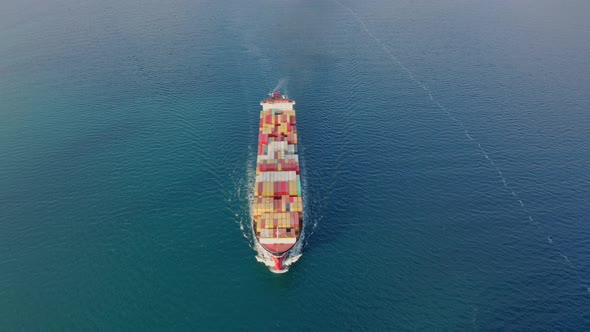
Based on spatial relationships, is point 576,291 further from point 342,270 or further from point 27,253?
point 27,253

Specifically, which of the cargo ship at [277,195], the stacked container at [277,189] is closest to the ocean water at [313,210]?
the cargo ship at [277,195]

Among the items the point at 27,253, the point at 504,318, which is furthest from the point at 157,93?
the point at 504,318

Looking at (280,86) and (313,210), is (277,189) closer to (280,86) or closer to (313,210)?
(313,210)

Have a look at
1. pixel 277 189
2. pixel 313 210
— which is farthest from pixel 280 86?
pixel 277 189

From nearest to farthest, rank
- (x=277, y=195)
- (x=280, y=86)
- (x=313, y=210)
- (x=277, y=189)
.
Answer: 1. (x=277, y=195)
2. (x=277, y=189)
3. (x=313, y=210)
4. (x=280, y=86)

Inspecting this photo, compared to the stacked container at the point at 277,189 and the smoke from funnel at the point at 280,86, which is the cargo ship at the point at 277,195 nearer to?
the stacked container at the point at 277,189

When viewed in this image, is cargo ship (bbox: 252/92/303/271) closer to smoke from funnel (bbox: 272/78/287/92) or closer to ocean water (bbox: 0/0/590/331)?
ocean water (bbox: 0/0/590/331)
